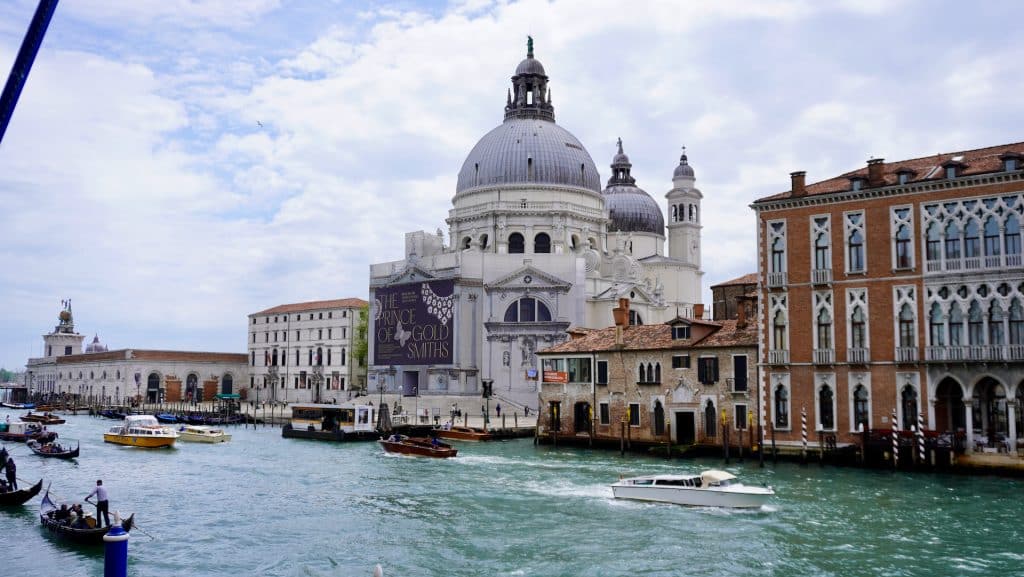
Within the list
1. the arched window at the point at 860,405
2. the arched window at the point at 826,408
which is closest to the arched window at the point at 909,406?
the arched window at the point at 860,405

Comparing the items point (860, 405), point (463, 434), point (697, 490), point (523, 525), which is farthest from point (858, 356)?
point (463, 434)

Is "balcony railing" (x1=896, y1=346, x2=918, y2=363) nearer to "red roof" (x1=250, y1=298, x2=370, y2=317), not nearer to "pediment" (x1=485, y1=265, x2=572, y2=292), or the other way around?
"pediment" (x1=485, y1=265, x2=572, y2=292)

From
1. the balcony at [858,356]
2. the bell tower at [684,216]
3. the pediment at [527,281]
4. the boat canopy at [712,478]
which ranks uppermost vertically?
the bell tower at [684,216]

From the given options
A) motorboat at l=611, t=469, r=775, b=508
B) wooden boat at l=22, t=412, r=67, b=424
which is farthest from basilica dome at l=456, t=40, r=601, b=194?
motorboat at l=611, t=469, r=775, b=508

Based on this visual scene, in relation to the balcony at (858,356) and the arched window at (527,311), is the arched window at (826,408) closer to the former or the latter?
the balcony at (858,356)

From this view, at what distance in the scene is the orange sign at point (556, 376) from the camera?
45188mm

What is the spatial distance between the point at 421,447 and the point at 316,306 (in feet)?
173

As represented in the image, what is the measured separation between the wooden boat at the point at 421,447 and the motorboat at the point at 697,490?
13.4m

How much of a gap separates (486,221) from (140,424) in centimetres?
3397

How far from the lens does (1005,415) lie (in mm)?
32000

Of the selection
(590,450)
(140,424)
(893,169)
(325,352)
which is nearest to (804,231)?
(893,169)

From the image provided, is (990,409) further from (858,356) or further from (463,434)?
(463,434)

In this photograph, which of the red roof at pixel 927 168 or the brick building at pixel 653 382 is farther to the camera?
the brick building at pixel 653 382

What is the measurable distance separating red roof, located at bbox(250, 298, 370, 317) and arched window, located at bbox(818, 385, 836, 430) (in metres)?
56.1
